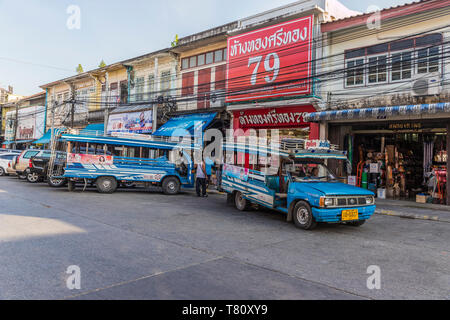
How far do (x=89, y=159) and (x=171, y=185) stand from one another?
3728 mm

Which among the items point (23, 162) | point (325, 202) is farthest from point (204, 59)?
point (325, 202)

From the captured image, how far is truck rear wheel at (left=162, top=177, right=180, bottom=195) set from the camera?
15984 millimetres

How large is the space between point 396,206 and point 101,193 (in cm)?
1197

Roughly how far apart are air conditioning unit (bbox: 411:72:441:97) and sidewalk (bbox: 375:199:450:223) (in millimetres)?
4176

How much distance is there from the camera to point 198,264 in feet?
17.5

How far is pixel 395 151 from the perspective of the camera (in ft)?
51.4

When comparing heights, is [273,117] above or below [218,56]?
below

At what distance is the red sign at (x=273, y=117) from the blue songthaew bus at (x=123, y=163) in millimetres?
4045

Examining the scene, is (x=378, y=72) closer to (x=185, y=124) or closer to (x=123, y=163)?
(x=185, y=124)

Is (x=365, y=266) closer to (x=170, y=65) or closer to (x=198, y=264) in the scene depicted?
(x=198, y=264)

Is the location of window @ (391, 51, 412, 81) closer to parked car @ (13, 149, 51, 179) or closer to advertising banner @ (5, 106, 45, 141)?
parked car @ (13, 149, 51, 179)
